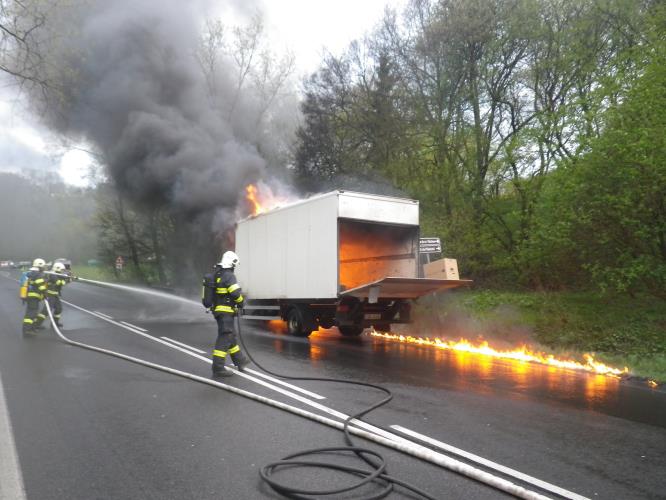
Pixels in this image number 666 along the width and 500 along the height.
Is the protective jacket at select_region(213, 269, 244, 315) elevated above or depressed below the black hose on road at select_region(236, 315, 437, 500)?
above

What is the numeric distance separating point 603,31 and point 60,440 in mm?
16262

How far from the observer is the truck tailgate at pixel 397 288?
9.38 meters

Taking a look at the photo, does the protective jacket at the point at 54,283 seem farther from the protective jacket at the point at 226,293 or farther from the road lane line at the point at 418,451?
the road lane line at the point at 418,451

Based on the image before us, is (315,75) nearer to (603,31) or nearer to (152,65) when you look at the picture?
(152,65)

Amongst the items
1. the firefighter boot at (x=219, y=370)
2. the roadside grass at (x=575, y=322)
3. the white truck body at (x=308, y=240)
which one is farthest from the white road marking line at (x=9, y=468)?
the roadside grass at (x=575, y=322)

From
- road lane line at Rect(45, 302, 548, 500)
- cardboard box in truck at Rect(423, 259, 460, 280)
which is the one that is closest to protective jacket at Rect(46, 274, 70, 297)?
road lane line at Rect(45, 302, 548, 500)

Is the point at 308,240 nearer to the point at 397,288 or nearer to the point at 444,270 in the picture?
the point at 397,288

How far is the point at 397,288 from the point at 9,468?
6.98 meters

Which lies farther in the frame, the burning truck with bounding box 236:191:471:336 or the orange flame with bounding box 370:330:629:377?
the burning truck with bounding box 236:191:471:336

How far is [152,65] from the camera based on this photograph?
16047mm

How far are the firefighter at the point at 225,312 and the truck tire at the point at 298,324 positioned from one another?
157 inches

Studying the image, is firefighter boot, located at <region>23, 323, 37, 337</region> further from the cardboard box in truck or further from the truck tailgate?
the cardboard box in truck

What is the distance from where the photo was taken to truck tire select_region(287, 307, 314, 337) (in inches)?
449

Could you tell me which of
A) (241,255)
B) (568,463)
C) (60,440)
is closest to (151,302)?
(241,255)
